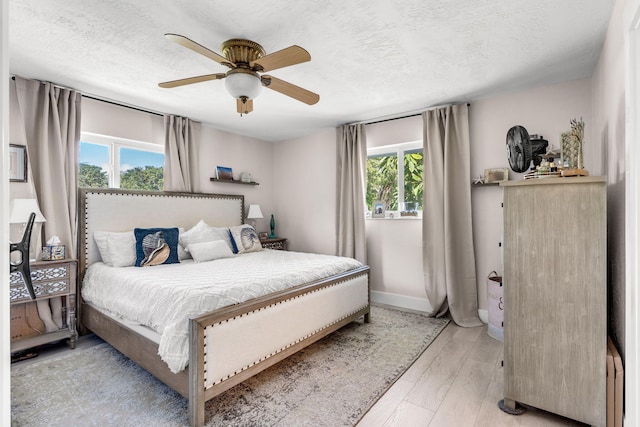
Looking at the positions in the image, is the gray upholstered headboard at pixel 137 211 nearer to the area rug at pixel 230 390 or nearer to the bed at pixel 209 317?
the bed at pixel 209 317

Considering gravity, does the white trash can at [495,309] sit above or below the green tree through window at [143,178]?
below

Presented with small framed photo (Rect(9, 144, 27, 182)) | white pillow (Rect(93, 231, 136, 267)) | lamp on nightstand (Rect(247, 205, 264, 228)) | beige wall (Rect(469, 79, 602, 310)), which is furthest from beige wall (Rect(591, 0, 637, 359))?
small framed photo (Rect(9, 144, 27, 182))

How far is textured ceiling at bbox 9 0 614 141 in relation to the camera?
1870mm

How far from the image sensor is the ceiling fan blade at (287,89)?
84.7 inches

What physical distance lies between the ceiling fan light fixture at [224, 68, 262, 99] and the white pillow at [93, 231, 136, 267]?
2.04 meters

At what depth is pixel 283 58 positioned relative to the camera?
6.18 ft

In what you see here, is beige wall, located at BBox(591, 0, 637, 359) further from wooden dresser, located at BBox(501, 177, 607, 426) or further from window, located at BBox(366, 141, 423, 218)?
window, located at BBox(366, 141, 423, 218)

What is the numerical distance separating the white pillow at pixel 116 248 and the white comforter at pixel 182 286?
0.11 meters

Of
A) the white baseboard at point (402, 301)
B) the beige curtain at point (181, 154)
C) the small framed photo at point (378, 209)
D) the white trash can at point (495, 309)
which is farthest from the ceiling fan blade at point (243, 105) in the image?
the white baseboard at point (402, 301)

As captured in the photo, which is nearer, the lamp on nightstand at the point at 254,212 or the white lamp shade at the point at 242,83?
the white lamp shade at the point at 242,83

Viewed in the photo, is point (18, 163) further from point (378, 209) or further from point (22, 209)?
point (378, 209)

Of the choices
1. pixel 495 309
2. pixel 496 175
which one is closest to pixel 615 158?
pixel 496 175

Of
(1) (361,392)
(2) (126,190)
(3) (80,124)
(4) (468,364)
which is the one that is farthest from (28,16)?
(4) (468,364)

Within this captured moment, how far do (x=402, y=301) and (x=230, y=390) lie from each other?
247cm
